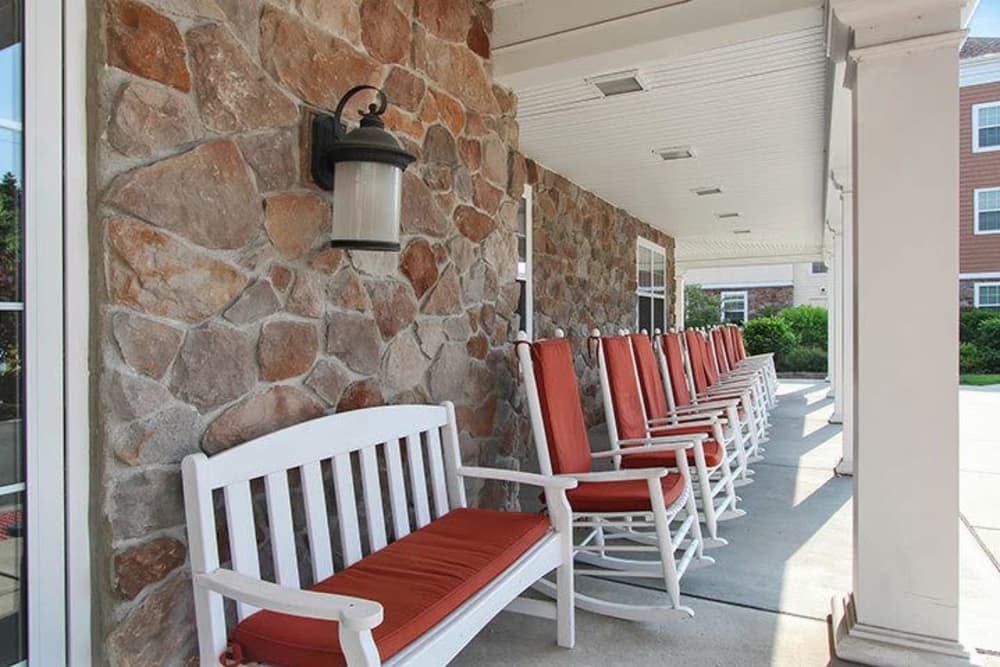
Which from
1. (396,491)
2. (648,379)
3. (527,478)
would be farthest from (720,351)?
(396,491)

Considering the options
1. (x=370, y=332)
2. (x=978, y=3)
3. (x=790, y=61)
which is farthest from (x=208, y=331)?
(x=790, y=61)

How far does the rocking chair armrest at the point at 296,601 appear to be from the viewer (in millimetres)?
1295

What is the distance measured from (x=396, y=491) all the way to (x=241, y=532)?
25.9 inches

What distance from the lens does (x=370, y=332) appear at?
236 cm

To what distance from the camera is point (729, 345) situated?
859 centimetres

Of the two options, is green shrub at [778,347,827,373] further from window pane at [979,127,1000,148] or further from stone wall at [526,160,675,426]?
stone wall at [526,160,675,426]

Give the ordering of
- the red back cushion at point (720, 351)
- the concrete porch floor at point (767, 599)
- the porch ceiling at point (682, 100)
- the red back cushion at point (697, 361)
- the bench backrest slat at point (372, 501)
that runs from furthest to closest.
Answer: the red back cushion at point (720, 351) → the red back cushion at point (697, 361) → the porch ceiling at point (682, 100) → the concrete porch floor at point (767, 599) → the bench backrest slat at point (372, 501)

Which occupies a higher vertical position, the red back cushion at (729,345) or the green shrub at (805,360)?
the red back cushion at (729,345)

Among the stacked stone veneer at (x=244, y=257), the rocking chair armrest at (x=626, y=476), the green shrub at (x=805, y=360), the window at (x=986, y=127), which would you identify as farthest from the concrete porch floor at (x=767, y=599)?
the window at (x=986, y=127)

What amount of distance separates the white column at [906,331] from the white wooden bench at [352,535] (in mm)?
1027

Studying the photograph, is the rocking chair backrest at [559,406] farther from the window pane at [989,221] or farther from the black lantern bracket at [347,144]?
the window pane at [989,221]

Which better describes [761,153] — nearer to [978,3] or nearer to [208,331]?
[978,3]

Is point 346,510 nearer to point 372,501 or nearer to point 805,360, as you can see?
point 372,501

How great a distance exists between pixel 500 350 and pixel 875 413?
1653 mm
